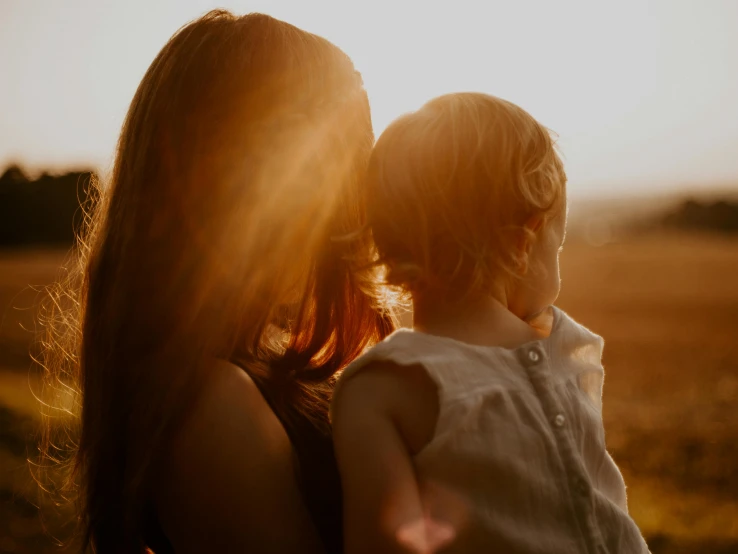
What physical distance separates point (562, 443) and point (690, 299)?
1807 cm

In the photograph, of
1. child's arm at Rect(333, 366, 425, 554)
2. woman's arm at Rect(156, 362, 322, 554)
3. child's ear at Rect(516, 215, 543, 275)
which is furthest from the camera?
child's ear at Rect(516, 215, 543, 275)

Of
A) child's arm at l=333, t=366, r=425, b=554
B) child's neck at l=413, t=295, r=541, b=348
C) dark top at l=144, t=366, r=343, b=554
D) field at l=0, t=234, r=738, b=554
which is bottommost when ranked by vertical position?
field at l=0, t=234, r=738, b=554

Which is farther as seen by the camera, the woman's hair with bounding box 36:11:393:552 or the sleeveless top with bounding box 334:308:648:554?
the woman's hair with bounding box 36:11:393:552

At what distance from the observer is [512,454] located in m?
1.51

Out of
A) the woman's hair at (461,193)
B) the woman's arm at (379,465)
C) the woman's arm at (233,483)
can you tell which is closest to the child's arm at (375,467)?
the woman's arm at (379,465)

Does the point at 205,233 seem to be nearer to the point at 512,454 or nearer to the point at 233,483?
the point at 233,483

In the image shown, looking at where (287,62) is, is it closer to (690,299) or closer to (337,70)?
(337,70)

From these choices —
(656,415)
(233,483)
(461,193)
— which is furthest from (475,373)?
(656,415)

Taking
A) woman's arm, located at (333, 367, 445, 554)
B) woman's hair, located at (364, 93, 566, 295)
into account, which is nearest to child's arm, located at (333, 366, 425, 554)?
woman's arm, located at (333, 367, 445, 554)

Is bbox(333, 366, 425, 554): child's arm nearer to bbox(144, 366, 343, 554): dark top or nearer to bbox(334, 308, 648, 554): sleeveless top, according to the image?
bbox(334, 308, 648, 554): sleeveless top

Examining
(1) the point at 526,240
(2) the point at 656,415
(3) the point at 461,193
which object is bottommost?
(2) the point at 656,415

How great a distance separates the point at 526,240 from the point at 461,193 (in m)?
0.17

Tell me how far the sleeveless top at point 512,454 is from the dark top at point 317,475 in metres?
0.22

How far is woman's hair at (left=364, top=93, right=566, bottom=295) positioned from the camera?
1648 mm
